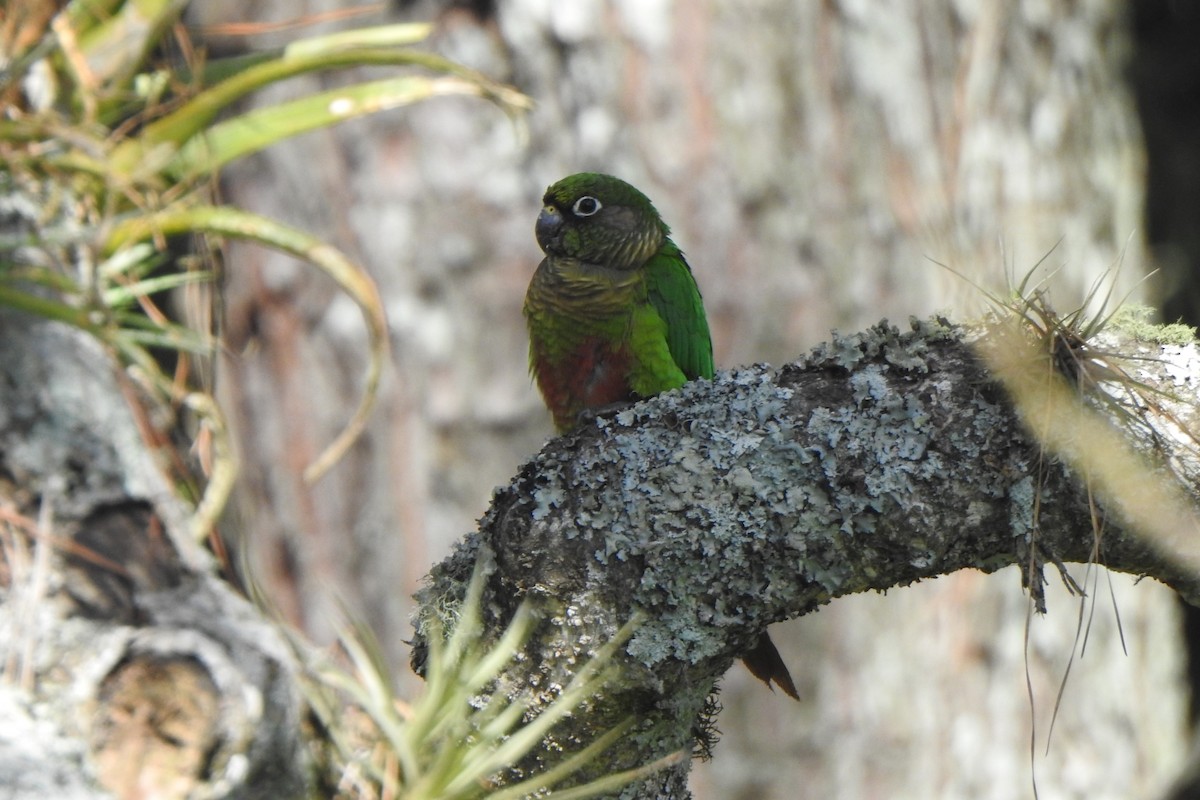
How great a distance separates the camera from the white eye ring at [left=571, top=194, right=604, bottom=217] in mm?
2500

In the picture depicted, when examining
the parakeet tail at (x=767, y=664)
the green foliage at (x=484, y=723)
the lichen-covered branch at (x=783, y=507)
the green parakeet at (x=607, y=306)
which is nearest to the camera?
the lichen-covered branch at (x=783, y=507)

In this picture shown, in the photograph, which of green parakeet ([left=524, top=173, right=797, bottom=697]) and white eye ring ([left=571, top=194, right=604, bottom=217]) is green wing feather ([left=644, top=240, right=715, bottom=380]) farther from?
white eye ring ([left=571, top=194, right=604, bottom=217])

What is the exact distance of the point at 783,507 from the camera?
1.31 m

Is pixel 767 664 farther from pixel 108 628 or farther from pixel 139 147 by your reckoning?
pixel 139 147

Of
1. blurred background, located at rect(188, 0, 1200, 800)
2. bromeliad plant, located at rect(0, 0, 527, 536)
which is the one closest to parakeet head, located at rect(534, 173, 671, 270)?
bromeliad plant, located at rect(0, 0, 527, 536)

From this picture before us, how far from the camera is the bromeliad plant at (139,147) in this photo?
7.79 ft

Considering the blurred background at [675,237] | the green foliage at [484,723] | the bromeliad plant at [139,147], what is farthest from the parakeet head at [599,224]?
the green foliage at [484,723]

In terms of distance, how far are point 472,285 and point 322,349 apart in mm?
487

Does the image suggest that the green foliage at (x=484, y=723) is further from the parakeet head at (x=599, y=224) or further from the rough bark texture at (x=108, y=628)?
the parakeet head at (x=599, y=224)

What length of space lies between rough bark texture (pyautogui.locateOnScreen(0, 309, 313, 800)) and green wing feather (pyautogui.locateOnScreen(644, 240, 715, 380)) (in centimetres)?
105

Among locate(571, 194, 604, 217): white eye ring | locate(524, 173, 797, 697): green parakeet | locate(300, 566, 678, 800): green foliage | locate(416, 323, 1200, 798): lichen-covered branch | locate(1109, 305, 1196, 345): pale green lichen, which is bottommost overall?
locate(300, 566, 678, 800): green foliage

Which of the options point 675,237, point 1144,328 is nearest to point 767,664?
point 1144,328

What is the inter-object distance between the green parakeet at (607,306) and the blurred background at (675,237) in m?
0.54

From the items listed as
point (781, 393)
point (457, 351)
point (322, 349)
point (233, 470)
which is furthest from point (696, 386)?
point (322, 349)
